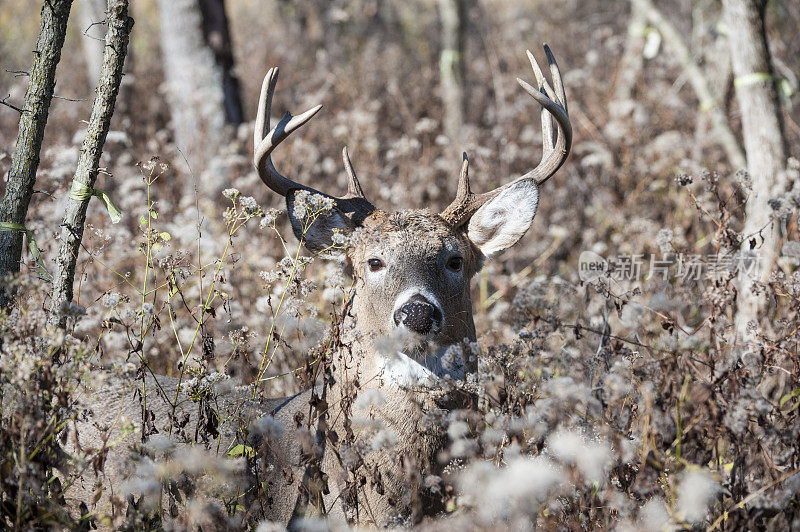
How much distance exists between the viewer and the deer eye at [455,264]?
404cm

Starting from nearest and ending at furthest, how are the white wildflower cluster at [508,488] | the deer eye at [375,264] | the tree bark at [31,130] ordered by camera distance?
1. the white wildflower cluster at [508,488]
2. the tree bark at [31,130]
3. the deer eye at [375,264]

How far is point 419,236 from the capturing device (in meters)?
4.01

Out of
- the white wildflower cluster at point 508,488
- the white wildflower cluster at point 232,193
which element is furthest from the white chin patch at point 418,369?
the white wildflower cluster at point 508,488

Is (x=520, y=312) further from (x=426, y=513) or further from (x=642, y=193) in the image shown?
(x=642, y=193)

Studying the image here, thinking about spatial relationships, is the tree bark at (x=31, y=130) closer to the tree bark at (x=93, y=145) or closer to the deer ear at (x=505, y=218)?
the tree bark at (x=93, y=145)

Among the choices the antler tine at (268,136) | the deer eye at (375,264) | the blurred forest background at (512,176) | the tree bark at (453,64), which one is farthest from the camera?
the tree bark at (453,64)

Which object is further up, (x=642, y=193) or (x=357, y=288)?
(x=642, y=193)

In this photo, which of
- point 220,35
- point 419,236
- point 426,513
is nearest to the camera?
point 426,513

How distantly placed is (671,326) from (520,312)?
1.10 m

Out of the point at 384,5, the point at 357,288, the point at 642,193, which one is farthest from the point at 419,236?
the point at 384,5

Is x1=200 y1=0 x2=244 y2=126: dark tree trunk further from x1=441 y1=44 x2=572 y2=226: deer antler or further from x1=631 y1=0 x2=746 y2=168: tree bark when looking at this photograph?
x1=441 y1=44 x2=572 y2=226: deer antler

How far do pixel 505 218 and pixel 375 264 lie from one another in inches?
30.8

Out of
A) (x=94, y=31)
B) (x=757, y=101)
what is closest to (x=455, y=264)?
(x=757, y=101)

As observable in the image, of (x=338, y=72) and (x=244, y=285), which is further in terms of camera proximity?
(x=338, y=72)
